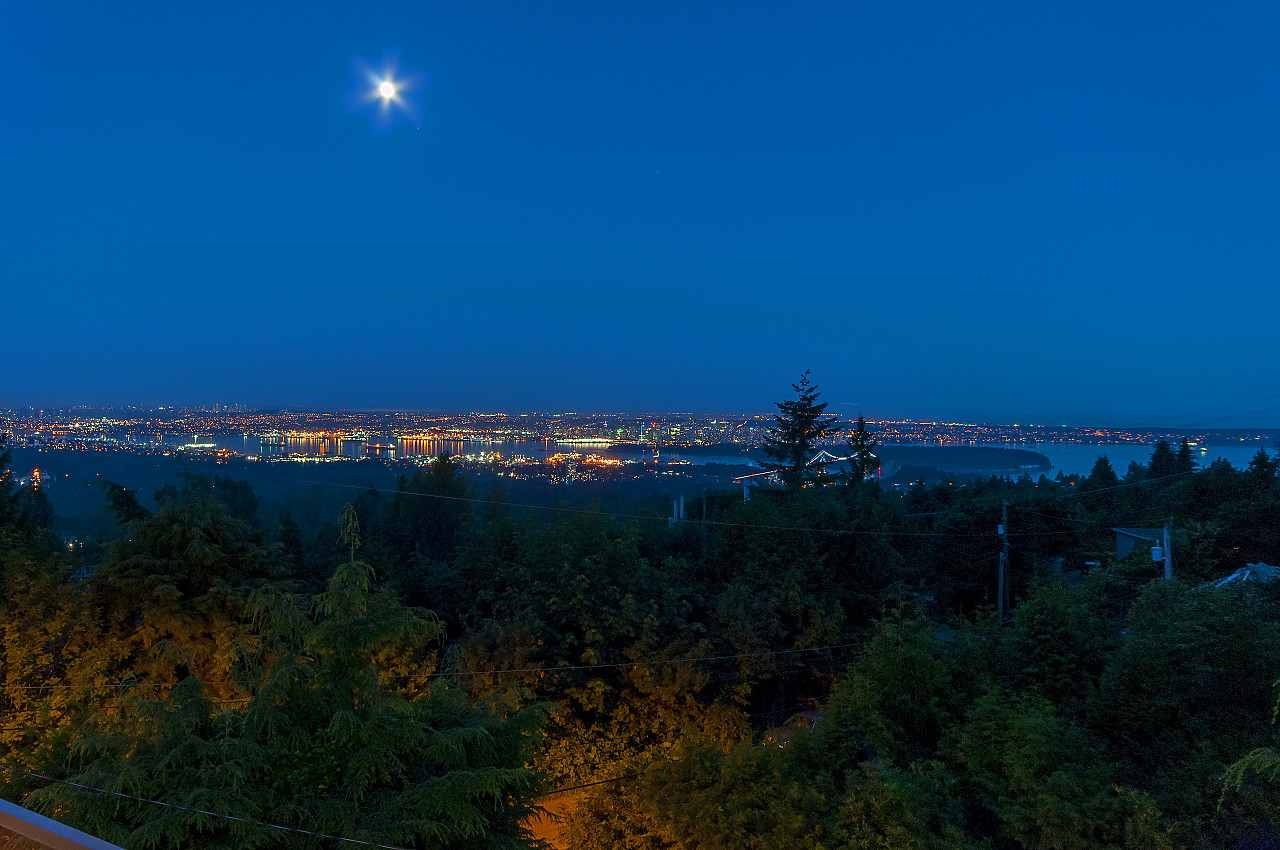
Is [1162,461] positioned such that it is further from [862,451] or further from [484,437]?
[484,437]

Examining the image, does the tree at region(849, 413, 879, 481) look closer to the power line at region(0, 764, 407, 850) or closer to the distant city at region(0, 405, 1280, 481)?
the distant city at region(0, 405, 1280, 481)

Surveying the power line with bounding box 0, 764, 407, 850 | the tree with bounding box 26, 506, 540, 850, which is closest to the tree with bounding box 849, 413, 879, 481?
the tree with bounding box 26, 506, 540, 850

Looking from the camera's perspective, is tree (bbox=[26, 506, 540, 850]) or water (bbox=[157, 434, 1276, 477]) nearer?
tree (bbox=[26, 506, 540, 850])

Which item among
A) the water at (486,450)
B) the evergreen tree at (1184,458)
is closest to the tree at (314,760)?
the water at (486,450)

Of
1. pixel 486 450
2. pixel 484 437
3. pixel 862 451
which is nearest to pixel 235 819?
pixel 862 451

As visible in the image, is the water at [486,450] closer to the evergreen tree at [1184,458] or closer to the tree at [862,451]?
the evergreen tree at [1184,458]

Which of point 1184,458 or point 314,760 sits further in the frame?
point 1184,458

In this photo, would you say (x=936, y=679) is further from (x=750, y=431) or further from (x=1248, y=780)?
(x=750, y=431)

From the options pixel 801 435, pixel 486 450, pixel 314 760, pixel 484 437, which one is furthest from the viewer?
pixel 486 450
